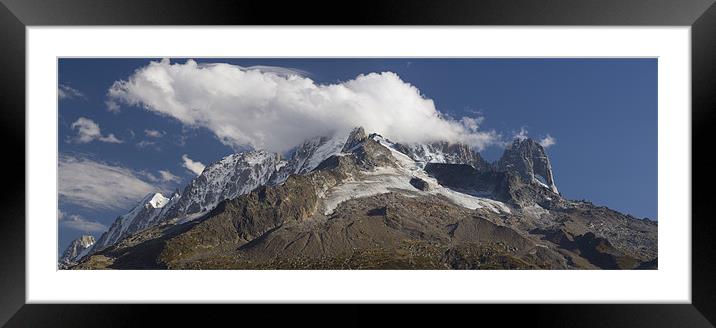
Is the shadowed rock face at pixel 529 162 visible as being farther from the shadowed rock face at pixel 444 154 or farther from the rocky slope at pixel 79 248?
the rocky slope at pixel 79 248

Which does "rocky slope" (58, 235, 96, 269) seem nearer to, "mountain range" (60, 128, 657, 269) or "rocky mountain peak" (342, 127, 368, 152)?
"mountain range" (60, 128, 657, 269)

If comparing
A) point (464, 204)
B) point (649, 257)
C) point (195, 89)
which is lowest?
point (649, 257)

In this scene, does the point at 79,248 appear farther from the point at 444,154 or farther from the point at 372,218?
the point at 444,154

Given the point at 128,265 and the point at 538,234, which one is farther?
the point at 538,234
